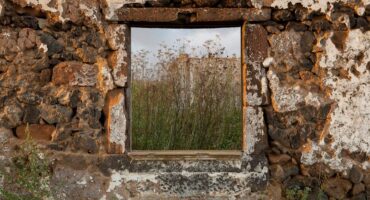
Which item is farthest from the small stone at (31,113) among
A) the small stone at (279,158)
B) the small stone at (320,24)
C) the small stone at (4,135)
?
the small stone at (320,24)

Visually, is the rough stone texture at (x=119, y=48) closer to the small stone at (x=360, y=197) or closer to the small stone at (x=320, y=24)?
the small stone at (x=320, y=24)

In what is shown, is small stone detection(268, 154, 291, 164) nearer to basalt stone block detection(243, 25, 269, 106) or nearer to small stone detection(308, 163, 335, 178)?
small stone detection(308, 163, 335, 178)

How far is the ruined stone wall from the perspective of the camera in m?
4.05

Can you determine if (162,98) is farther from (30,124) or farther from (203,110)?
(30,124)

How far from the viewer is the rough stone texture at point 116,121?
4066 millimetres

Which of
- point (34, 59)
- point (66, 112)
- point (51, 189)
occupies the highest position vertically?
point (34, 59)

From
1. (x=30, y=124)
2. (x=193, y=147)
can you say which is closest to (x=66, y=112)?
(x=30, y=124)

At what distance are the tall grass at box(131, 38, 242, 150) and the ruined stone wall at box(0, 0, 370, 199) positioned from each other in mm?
2059

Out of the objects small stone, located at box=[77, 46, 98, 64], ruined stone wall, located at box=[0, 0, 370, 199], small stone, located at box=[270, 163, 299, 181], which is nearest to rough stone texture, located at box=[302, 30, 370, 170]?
ruined stone wall, located at box=[0, 0, 370, 199]

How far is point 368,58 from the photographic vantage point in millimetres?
4086

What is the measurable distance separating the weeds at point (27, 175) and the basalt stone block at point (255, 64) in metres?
1.78

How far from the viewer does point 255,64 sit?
408cm

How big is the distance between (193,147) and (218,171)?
211 cm

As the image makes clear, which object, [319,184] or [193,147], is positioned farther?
[193,147]
